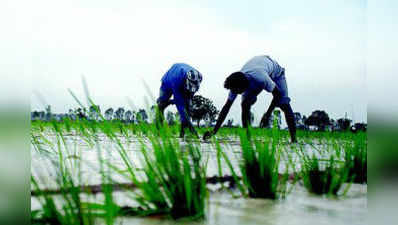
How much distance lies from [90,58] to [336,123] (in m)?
1.32

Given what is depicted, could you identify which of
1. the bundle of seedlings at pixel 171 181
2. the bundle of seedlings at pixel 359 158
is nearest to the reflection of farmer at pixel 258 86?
the bundle of seedlings at pixel 359 158

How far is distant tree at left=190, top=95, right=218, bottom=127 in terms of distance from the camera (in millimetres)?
2098

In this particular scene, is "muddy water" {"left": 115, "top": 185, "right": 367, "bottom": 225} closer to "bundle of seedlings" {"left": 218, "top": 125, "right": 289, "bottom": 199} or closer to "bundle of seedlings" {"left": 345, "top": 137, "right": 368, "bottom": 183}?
"bundle of seedlings" {"left": 218, "top": 125, "right": 289, "bottom": 199}

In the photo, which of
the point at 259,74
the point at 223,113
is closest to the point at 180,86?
the point at 223,113

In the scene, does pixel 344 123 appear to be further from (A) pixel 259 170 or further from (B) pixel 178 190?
(B) pixel 178 190

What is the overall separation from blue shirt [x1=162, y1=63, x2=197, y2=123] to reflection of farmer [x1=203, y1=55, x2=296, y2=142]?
0.87 feet

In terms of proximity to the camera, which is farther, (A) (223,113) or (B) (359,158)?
(A) (223,113)

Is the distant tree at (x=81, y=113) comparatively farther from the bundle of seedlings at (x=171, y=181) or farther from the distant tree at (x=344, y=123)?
the distant tree at (x=344, y=123)

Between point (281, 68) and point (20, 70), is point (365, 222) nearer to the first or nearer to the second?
point (20, 70)

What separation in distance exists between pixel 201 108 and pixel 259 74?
0.75 m

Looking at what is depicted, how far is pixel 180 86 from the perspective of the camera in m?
2.52

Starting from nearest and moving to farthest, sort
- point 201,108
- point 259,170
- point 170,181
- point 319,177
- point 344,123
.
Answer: point 170,181 → point 259,170 → point 319,177 → point 344,123 → point 201,108

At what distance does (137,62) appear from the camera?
1637 mm

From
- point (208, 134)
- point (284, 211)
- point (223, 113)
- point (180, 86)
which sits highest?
point (180, 86)
